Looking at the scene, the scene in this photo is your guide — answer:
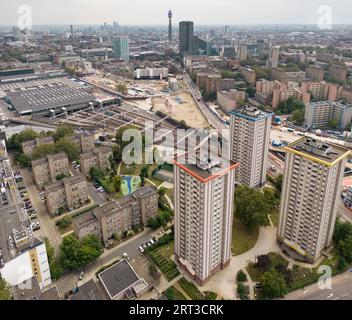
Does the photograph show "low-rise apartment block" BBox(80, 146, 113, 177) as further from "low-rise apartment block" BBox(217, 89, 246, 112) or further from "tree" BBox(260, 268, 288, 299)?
"low-rise apartment block" BBox(217, 89, 246, 112)


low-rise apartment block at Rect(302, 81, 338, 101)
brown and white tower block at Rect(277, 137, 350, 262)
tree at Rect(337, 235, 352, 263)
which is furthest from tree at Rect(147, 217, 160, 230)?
low-rise apartment block at Rect(302, 81, 338, 101)

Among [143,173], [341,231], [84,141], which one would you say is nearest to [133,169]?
[143,173]

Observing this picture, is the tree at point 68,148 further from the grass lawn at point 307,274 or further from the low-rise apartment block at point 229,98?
the low-rise apartment block at point 229,98

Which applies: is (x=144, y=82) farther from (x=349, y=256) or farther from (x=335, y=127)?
(x=349, y=256)

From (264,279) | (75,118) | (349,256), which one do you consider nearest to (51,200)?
(264,279)

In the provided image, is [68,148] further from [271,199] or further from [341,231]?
[341,231]

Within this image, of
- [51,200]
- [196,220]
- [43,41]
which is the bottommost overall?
[51,200]

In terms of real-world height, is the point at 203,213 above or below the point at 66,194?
above
